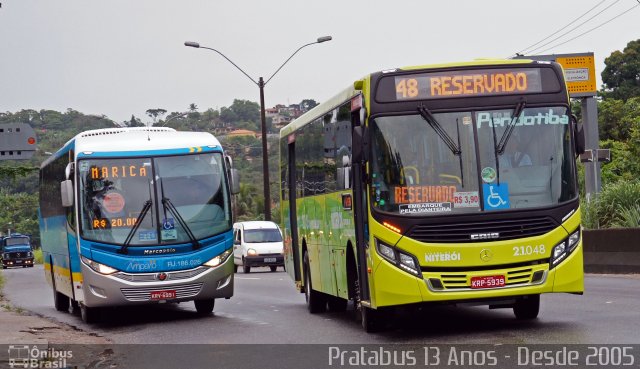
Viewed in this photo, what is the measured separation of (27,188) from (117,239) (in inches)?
3626

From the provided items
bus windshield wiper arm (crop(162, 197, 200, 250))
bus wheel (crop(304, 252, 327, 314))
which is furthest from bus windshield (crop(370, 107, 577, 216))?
bus windshield wiper arm (crop(162, 197, 200, 250))

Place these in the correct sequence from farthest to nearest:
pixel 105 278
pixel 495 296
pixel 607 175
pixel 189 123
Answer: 1. pixel 189 123
2. pixel 607 175
3. pixel 105 278
4. pixel 495 296

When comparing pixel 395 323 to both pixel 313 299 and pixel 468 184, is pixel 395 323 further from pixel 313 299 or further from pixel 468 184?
A: pixel 313 299

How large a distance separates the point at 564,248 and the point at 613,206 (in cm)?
1621

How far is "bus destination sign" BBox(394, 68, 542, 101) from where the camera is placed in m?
14.1

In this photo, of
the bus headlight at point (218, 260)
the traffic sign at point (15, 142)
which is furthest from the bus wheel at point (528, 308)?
the traffic sign at point (15, 142)

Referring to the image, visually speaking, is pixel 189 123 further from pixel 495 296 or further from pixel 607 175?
pixel 495 296

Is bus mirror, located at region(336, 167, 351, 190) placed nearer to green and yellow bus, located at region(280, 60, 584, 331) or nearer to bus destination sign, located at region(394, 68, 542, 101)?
green and yellow bus, located at region(280, 60, 584, 331)

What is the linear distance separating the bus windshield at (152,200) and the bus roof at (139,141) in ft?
0.73

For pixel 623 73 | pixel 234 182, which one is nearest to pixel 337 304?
pixel 234 182

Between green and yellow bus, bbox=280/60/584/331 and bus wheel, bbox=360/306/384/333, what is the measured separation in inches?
18.9

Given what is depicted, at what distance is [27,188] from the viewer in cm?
10888

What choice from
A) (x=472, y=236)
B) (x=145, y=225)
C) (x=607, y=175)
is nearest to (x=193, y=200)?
(x=145, y=225)

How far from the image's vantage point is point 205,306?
21.2 m
